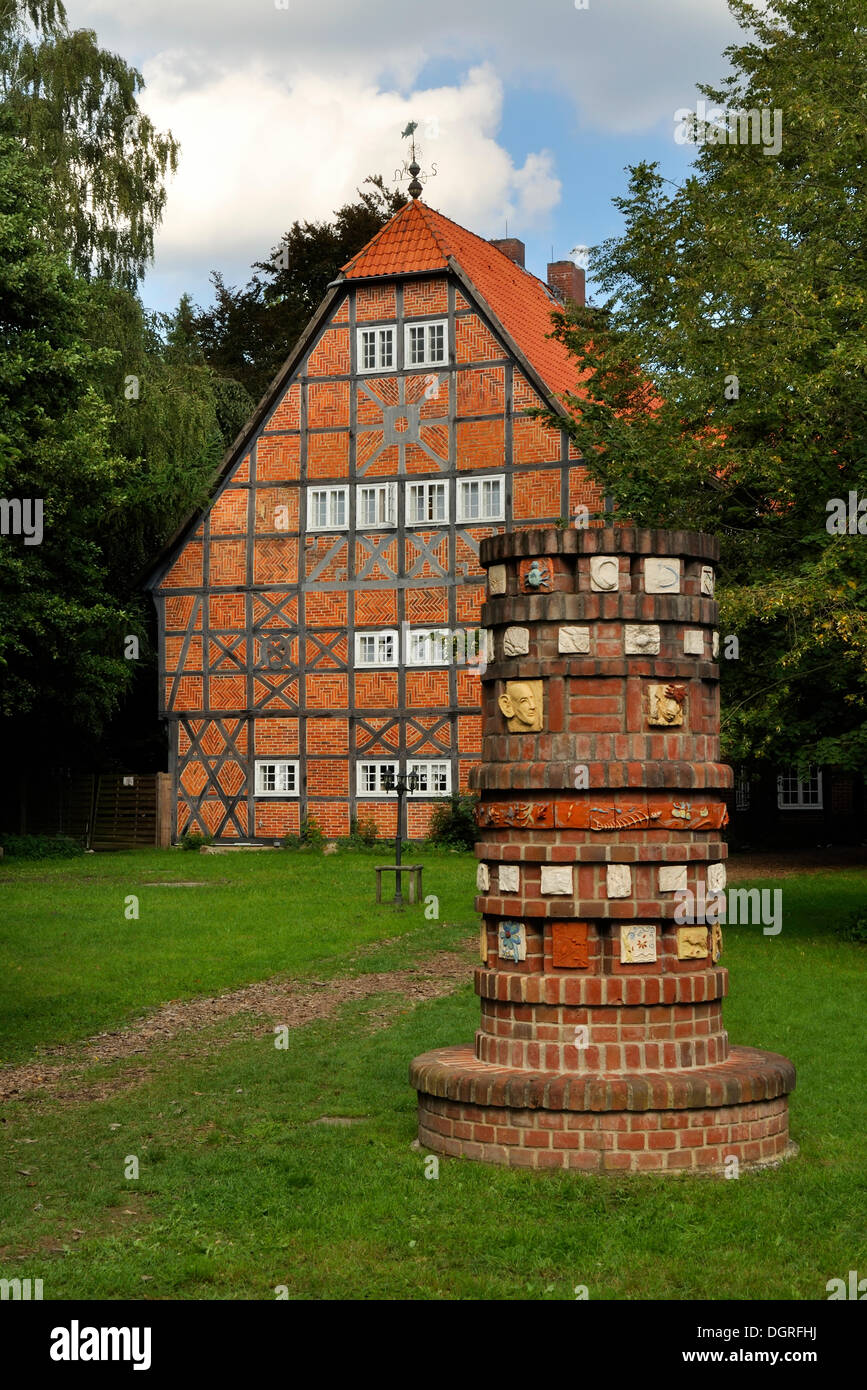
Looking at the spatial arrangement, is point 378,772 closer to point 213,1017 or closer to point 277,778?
point 277,778

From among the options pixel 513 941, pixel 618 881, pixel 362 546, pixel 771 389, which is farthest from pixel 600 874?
pixel 362 546

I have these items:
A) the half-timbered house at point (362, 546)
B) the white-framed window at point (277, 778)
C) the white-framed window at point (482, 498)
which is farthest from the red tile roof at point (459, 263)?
the white-framed window at point (277, 778)

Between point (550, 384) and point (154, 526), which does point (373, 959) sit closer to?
point (550, 384)

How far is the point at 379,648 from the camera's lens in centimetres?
3070

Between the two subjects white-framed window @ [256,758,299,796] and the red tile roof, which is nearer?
the red tile roof

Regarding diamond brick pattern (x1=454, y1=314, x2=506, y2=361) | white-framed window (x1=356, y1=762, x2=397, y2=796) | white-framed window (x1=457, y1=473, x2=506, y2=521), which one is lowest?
white-framed window (x1=356, y1=762, x2=397, y2=796)

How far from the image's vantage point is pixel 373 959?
640 inches

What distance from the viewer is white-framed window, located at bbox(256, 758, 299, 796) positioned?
103ft

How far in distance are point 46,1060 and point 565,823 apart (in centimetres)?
537

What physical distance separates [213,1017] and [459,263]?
20.4 m

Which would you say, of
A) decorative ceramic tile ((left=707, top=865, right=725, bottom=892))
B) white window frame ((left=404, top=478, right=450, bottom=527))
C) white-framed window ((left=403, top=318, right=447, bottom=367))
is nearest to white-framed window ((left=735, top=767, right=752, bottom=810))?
white window frame ((left=404, top=478, right=450, bottom=527))

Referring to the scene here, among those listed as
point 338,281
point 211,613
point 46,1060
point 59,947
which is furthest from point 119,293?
point 46,1060

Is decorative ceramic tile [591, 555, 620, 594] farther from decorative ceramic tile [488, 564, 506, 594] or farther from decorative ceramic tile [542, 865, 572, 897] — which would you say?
decorative ceramic tile [542, 865, 572, 897]

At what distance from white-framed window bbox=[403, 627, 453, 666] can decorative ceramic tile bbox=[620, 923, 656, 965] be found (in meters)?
22.1
